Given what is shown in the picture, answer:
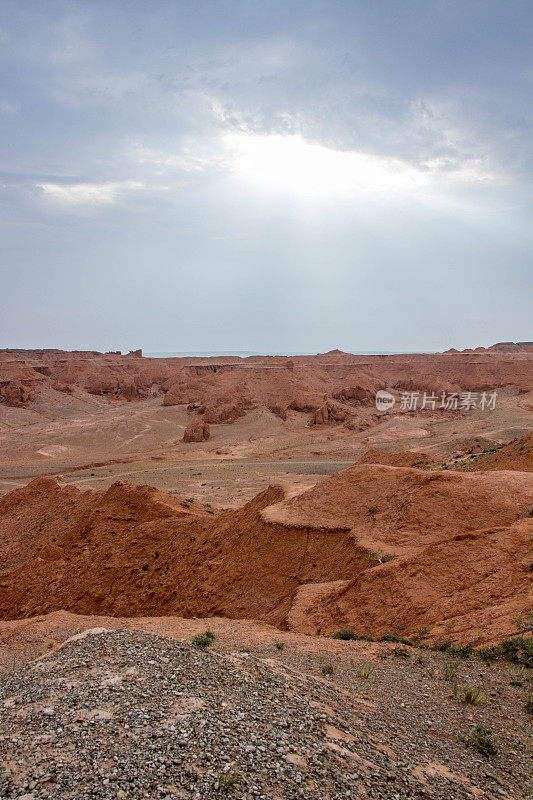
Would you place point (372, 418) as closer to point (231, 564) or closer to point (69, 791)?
point (231, 564)

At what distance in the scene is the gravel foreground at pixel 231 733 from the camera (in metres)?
3.91

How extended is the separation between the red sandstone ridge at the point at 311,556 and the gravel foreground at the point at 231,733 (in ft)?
8.05

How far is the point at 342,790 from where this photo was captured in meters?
4.00

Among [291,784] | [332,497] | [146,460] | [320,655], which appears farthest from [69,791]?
[146,460]

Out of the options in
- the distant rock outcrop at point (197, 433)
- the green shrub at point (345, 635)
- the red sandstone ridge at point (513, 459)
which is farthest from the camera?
the distant rock outcrop at point (197, 433)

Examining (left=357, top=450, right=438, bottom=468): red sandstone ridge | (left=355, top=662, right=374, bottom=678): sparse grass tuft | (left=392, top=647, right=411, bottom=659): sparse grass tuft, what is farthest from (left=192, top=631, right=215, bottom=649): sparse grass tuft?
(left=357, top=450, right=438, bottom=468): red sandstone ridge

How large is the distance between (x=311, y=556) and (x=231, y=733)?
8.32 m

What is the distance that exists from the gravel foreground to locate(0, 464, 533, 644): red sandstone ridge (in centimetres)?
245

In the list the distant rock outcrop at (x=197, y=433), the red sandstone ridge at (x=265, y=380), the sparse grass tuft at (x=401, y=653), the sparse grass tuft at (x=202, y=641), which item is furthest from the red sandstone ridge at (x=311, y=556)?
the red sandstone ridge at (x=265, y=380)

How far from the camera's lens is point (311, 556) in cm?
1262

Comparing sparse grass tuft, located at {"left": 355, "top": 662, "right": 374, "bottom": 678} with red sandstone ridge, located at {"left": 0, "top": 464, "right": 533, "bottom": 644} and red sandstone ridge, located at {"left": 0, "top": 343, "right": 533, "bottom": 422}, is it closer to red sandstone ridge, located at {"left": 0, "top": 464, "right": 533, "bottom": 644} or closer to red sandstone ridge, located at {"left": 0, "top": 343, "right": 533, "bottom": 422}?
red sandstone ridge, located at {"left": 0, "top": 464, "right": 533, "bottom": 644}

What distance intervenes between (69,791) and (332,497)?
1097 cm

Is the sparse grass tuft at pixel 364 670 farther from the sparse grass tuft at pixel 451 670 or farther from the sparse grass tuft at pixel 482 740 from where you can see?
the sparse grass tuft at pixel 482 740

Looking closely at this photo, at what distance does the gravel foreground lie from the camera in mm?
3912
